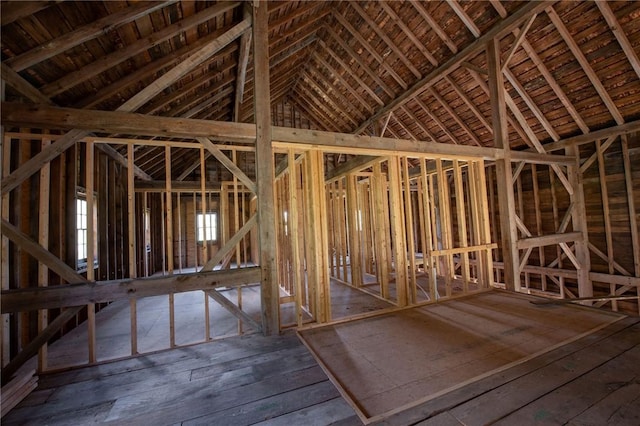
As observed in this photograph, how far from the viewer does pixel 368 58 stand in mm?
6457

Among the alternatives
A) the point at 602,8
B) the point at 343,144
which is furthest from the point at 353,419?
the point at 602,8

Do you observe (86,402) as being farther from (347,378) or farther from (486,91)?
(486,91)

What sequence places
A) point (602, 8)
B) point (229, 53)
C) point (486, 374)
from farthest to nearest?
point (229, 53) < point (602, 8) < point (486, 374)

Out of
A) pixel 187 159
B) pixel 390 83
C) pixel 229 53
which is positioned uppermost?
pixel 390 83

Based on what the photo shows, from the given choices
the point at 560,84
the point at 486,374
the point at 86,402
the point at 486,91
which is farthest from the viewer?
Answer: the point at 486,91

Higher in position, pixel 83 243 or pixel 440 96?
pixel 440 96

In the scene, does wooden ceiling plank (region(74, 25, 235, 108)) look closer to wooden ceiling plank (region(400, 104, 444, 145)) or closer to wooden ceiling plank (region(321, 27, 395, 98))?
wooden ceiling plank (region(321, 27, 395, 98))

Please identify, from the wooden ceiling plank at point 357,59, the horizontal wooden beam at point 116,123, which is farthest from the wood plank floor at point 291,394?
the wooden ceiling plank at point 357,59

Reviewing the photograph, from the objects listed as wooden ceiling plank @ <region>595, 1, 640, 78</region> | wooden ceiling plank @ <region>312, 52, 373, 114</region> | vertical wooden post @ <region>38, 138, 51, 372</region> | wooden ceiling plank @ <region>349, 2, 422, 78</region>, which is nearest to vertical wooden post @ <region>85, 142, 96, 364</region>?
vertical wooden post @ <region>38, 138, 51, 372</region>

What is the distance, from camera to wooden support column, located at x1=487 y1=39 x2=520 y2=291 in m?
4.60

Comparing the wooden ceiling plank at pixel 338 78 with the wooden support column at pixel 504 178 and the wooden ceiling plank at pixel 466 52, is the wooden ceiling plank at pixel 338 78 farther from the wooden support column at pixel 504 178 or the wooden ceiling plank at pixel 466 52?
the wooden support column at pixel 504 178

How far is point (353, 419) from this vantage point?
1.73 meters

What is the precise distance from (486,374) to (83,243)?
6.39m

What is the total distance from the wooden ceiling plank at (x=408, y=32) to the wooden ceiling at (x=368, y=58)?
0.03 m
